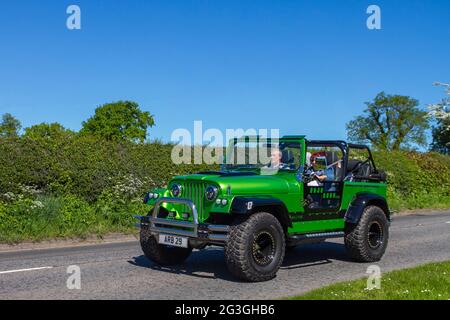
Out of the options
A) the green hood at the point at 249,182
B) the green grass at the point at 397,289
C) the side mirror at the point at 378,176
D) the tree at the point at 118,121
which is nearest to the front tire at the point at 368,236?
the side mirror at the point at 378,176

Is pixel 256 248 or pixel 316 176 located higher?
pixel 316 176

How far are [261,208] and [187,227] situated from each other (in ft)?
3.62

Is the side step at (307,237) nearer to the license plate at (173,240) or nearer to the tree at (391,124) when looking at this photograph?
the license plate at (173,240)

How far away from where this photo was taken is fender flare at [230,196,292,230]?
756 cm

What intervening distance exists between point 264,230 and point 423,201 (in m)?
19.2

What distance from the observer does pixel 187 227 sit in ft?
25.7

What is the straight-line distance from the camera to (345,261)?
975 cm

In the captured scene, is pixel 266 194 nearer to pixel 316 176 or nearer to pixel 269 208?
pixel 269 208

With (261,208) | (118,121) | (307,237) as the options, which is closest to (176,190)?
(261,208)

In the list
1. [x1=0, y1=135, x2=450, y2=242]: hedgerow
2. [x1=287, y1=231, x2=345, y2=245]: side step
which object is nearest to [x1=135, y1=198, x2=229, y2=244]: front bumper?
[x1=287, y1=231, x2=345, y2=245]: side step

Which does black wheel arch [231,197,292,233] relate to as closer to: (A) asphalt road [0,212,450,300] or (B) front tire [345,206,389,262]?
(A) asphalt road [0,212,450,300]

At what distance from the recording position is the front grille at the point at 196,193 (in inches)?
319

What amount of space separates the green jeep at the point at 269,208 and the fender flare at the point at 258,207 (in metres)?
0.01

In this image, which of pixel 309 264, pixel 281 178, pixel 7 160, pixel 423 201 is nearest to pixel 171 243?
pixel 281 178
